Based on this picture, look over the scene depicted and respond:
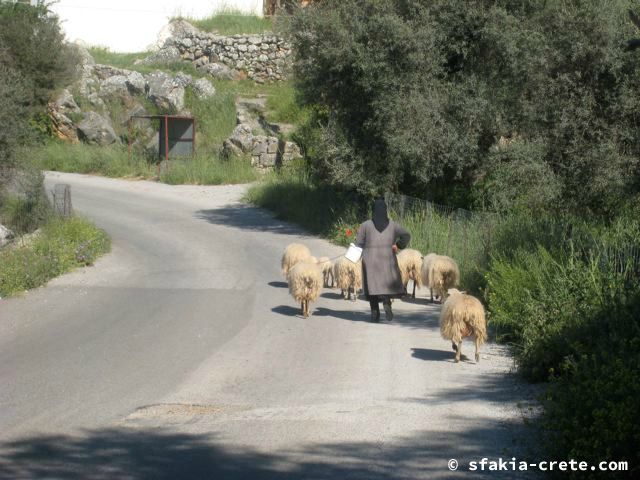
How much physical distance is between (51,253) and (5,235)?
79.0 inches

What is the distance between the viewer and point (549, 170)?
20906 mm

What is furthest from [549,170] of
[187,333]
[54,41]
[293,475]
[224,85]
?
[224,85]

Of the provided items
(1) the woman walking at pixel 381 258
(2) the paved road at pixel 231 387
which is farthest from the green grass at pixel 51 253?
(1) the woman walking at pixel 381 258

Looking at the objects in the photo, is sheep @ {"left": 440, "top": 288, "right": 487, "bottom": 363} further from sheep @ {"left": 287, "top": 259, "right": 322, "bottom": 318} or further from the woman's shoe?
sheep @ {"left": 287, "top": 259, "right": 322, "bottom": 318}

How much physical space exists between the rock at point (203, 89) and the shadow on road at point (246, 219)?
13.7m

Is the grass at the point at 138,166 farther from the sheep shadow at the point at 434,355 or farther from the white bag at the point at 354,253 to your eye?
the sheep shadow at the point at 434,355

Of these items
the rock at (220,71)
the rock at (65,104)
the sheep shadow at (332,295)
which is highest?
the rock at (220,71)

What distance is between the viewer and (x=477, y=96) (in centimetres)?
2258

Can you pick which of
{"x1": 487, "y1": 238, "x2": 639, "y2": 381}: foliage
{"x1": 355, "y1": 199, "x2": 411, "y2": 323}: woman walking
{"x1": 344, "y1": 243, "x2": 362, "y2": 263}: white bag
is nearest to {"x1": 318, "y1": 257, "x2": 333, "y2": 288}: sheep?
{"x1": 355, "y1": 199, "x2": 411, "y2": 323}: woman walking

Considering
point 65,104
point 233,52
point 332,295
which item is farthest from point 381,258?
point 233,52

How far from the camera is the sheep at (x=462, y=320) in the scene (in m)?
11.2

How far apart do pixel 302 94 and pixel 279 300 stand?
10.5m

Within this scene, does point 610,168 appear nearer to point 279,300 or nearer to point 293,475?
point 279,300

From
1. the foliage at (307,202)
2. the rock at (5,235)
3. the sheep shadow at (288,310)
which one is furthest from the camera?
→ the foliage at (307,202)
